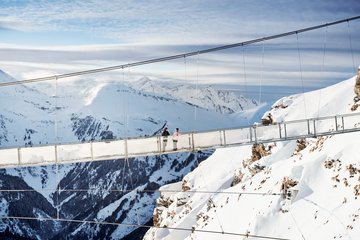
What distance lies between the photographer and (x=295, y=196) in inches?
2746

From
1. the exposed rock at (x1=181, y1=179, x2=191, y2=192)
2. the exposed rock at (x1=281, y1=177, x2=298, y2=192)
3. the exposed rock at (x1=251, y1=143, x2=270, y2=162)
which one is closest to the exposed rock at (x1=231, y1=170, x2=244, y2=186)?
the exposed rock at (x1=251, y1=143, x2=270, y2=162)

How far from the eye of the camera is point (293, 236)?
62406 millimetres

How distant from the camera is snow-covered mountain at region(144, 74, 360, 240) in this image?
61.0 metres

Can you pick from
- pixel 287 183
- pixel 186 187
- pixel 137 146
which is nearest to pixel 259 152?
pixel 287 183

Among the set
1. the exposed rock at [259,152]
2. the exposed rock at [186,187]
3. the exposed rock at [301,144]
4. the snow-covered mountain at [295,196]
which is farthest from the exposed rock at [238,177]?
the exposed rock at [186,187]

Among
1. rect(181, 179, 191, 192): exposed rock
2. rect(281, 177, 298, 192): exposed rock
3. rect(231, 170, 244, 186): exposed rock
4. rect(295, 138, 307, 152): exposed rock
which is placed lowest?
rect(181, 179, 191, 192): exposed rock

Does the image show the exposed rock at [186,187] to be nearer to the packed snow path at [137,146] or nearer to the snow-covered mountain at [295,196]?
the snow-covered mountain at [295,196]

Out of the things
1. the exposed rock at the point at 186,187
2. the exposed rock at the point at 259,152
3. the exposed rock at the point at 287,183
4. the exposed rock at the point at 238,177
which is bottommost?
the exposed rock at the point at 186,187

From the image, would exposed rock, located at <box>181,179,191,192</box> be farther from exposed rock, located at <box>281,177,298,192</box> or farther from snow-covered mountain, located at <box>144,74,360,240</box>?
exposed rock, located at <box>281,177,298,192</box>

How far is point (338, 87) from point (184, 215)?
36.4m

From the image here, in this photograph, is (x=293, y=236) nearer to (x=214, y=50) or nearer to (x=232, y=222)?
(x=232, y=222)

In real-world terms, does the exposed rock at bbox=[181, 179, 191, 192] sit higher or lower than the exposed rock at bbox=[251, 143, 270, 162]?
lower

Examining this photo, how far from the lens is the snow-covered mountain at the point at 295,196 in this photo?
6103 centimetres

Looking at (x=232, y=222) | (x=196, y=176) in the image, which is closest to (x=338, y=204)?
(x=232, y=222)
